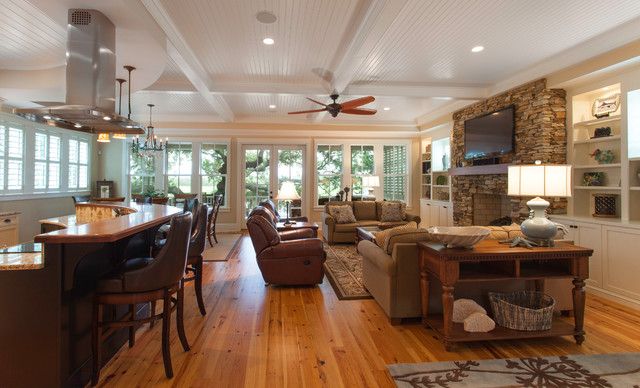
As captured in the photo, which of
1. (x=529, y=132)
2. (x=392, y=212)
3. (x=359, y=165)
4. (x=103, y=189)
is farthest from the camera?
(x=359, y=165)

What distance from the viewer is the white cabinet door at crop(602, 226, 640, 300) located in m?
3.49

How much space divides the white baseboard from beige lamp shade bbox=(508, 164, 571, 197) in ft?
6.64

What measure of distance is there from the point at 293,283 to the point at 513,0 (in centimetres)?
370

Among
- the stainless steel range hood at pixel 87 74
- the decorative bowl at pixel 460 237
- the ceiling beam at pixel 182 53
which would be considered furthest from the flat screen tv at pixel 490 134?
the stainless steel range hood at pixel 87 74

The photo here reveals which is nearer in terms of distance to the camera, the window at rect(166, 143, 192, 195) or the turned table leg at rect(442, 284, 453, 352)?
the turned table leg at rect(442, 284, 453, 352)

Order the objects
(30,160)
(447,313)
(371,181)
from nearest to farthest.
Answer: (447,313) → (30,160) → (371,181)

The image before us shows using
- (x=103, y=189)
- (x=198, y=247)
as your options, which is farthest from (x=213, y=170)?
(x=198, y=247)

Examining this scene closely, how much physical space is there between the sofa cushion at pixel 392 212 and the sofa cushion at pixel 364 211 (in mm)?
218

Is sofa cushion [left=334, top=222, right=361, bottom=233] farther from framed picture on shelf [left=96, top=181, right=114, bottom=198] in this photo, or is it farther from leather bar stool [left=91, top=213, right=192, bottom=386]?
framed picture on shelf [left=96, top=181, right=114, bottom=198]

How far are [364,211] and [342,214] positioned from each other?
732 millimetres

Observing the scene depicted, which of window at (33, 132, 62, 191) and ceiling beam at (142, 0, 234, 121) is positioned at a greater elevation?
ceiling beam at (142, 0, 234, 121)

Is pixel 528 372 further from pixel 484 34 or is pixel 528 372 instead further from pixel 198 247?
pixel 484 34

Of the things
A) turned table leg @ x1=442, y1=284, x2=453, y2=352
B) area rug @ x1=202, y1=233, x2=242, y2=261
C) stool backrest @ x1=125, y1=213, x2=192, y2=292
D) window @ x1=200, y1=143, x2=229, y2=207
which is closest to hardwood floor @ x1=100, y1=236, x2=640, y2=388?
turned table leg @ x1=442, y1=284, x2=453, y2=352

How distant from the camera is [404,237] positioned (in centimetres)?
301
